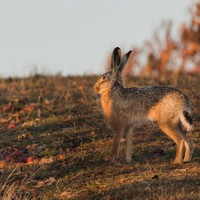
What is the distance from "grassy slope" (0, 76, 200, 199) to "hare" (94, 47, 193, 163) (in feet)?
1.14

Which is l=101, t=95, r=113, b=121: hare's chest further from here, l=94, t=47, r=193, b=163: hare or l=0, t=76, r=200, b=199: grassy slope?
l=0, t=76, r=200, b=199: grassy slope

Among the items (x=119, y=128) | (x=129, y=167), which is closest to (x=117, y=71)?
(x=119, y=128)

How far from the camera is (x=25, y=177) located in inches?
339

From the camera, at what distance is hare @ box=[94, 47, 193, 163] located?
904 centimetres

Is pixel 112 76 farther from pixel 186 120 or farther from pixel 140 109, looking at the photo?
pixel 186 120

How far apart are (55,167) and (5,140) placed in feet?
5.54

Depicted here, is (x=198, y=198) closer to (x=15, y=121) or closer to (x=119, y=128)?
(x=119, y=128)

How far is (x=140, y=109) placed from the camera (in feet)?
31.0

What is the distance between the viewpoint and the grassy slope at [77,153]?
7789mm

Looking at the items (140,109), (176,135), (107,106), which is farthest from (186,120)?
(107,106)

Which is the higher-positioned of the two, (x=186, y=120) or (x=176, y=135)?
(x=186, y=120)

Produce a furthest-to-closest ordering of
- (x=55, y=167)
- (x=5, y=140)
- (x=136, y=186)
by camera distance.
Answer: (x=5, y=140), (x=55, y=167), (x=136, y=186)

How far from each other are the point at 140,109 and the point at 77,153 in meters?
1.22

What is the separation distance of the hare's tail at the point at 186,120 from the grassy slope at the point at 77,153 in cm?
53
